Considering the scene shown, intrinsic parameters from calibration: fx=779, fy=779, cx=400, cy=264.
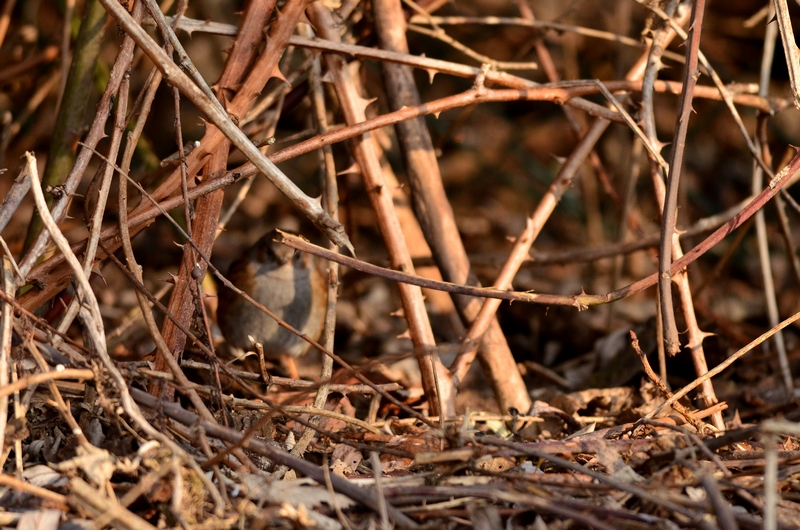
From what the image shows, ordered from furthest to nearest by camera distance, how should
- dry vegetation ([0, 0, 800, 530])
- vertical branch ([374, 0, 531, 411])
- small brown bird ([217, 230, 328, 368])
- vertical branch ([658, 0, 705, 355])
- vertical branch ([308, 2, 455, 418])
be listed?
small brown bird ([217, 230, 328, 368]) → vertical branch ([374, 0, 531, 411]) → vertical branch ([308, 2, 455, 418]) → vertical branch ([658, 0, 705, 355]) → dry vegetation ([0, 0, 800, 530])

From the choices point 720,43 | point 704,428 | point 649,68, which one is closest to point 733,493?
point 704,428

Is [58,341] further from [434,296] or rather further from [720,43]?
[720,43]

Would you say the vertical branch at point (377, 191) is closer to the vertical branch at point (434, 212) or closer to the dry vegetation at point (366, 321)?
the dry vegetation at point (366, 321)

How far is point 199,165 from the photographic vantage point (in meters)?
2.18

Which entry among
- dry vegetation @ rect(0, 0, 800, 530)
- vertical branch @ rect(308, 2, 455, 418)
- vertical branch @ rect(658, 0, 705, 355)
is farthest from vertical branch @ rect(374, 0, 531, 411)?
vertical branch @ rect(658, 0, 705, 355)

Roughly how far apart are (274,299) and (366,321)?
0.58 metres

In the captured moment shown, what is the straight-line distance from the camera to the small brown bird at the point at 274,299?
3459 millimetres

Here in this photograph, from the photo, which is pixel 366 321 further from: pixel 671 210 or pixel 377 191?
pixel 671 210

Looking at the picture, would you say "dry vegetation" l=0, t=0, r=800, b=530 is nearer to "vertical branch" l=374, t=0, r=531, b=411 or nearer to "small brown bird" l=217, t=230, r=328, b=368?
"vertical branch" l=374, t=0, r=531, b=411

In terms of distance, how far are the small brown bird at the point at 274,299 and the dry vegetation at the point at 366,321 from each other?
0.55 ft

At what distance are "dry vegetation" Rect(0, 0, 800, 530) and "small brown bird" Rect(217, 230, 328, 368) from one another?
167 mm

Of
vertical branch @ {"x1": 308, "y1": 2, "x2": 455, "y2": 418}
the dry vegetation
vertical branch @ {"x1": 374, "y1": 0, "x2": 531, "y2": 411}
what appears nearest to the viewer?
the dry vegetation

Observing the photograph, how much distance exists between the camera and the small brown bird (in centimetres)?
346

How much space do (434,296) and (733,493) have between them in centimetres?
168
